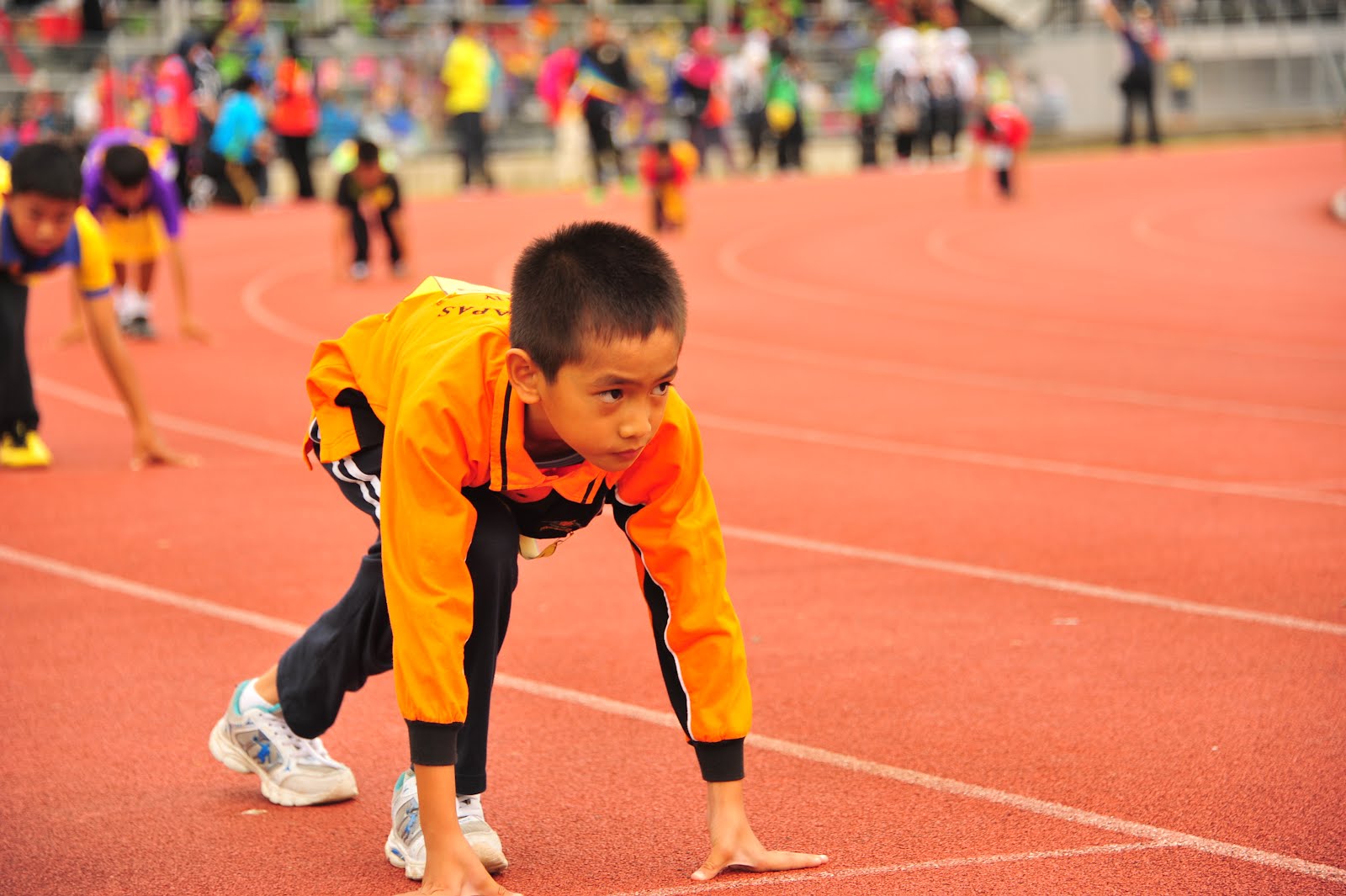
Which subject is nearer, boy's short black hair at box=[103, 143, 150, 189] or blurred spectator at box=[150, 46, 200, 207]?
boy's short black hair at box=[103, 143, 150, 189]

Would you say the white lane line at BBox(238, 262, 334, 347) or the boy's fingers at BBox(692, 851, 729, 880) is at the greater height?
the boy's fingers at BBox(692, 851, 729, 880)

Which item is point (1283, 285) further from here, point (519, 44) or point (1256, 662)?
point (519, 44)

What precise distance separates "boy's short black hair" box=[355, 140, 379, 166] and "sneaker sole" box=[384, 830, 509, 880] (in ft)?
38.6

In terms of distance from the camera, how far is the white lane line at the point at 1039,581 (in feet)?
17.1

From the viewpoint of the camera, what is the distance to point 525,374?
296cm

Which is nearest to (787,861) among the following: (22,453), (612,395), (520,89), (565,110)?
(612,395)

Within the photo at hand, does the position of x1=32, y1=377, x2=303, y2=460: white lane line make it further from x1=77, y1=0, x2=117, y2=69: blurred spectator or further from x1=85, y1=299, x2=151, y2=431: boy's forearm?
x1=77, y1=0, x2=117, y2=69: blurred spectator

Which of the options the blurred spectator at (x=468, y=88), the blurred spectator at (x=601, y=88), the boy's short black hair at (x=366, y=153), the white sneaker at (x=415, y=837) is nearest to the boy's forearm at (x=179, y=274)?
the boy's short black hair at (x=366, y=153)

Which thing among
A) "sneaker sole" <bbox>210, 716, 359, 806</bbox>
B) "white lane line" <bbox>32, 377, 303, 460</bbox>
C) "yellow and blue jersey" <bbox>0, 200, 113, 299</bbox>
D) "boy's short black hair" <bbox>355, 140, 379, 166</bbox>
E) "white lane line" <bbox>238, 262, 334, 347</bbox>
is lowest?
"white lane line" <bbox>238, 262, 334, 347</bbox>

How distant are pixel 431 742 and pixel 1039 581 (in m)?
3.21

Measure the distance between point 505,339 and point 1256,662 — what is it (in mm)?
2707

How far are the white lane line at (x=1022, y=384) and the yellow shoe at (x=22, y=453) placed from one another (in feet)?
16.0

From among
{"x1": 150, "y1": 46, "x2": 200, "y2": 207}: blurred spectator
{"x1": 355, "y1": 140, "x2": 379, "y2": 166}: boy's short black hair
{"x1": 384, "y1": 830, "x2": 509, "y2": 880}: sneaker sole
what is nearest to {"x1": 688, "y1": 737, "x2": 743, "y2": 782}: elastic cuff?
{"x1": 384, "y1": 830, "x2": 509, "y2": 880}: sneaker sole

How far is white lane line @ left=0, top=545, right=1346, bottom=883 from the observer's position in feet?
11.1
